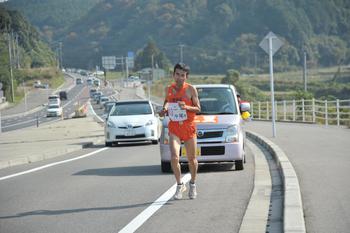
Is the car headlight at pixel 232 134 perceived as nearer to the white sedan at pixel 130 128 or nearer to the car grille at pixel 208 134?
the car grille at pixel 208 134

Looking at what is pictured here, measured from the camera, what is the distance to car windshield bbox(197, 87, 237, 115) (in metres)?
14.2

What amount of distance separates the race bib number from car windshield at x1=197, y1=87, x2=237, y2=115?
4416 mm

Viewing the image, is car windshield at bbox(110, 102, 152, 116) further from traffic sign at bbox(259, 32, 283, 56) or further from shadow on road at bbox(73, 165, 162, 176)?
shadow on road at bbox(73, 165, 162, 176)

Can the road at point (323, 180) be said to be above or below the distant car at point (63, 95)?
above

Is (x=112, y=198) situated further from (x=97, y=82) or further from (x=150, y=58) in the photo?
(x=150, y=58)

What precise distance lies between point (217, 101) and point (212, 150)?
144 centimetres

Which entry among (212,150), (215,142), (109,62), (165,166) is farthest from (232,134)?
(109,62)

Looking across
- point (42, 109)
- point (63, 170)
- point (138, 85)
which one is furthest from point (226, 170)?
point (138, 85)

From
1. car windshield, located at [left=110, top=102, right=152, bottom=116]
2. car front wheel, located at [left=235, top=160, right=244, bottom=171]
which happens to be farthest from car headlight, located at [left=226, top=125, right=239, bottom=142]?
car windshield, located at [left=110, top=102, right=152, bottom=116]

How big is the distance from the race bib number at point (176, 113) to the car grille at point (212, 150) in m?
3.68

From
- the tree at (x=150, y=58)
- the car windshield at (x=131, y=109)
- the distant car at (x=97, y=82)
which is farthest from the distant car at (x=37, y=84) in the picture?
the car windshield at (x=131, y=109)

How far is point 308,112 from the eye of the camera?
38000 millimetres

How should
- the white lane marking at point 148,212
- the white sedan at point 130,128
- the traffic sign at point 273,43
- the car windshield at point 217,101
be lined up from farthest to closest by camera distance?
the traffic sign at point 273,43
the white sedan at point 130,128
the car windshield at point 217,101
the white lane marking at point 148,212

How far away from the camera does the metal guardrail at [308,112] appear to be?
32200 mm
